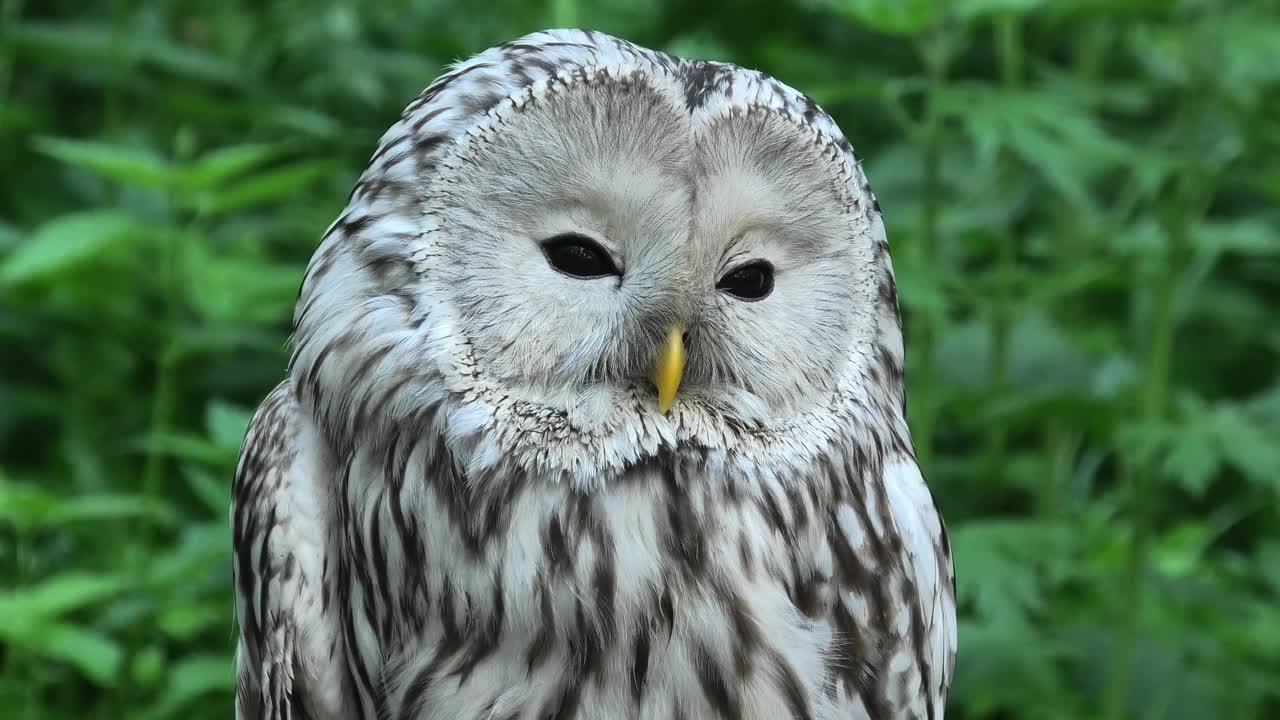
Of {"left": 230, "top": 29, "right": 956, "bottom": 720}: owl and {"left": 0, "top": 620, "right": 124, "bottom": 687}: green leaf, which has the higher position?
{"left": 230, "top": 29, "right": 956, "bottom": 720}: owl

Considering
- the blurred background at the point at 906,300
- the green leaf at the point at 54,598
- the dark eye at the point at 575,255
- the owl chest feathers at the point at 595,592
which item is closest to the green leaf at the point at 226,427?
the blurred background at the point at 906,300

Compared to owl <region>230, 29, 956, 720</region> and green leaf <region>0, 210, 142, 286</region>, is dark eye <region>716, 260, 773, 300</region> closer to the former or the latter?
owl <region>230, 29, 956, 720</region>

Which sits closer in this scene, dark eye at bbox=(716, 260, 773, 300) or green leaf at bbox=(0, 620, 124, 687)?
dark eye at bbox=(716, 260, 773, 300)

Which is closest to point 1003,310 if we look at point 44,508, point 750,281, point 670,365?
point 750,281

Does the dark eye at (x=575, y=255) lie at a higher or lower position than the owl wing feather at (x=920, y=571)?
higher

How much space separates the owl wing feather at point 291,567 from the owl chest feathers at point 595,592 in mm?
70

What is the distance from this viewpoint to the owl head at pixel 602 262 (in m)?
1.46

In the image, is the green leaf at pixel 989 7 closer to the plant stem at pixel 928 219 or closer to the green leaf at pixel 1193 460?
the plant stem at pixel 928 219

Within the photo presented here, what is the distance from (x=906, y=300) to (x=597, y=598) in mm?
772

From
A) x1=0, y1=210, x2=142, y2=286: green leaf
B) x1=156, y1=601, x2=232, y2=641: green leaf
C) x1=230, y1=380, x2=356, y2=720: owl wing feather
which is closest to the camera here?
x1=230, y1=380, x2=356, y2=720: owl wing feather

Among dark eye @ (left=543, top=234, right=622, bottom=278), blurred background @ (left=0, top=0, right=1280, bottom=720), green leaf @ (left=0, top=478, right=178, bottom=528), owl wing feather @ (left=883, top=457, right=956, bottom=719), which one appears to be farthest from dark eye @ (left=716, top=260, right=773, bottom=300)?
green leaf @ (left=0, top=478, right=178, bottom=528)

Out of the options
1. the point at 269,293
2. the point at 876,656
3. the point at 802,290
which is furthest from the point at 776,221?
the point at 269,293

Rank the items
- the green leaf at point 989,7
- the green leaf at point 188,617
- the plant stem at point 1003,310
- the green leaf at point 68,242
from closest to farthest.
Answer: the green leaf at point 989,7 → the green leaf at point 188,617 → the green leaf at point 68,242 → the plant stem at point 1003,310

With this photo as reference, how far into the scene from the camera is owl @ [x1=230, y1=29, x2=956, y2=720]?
1479 mm
